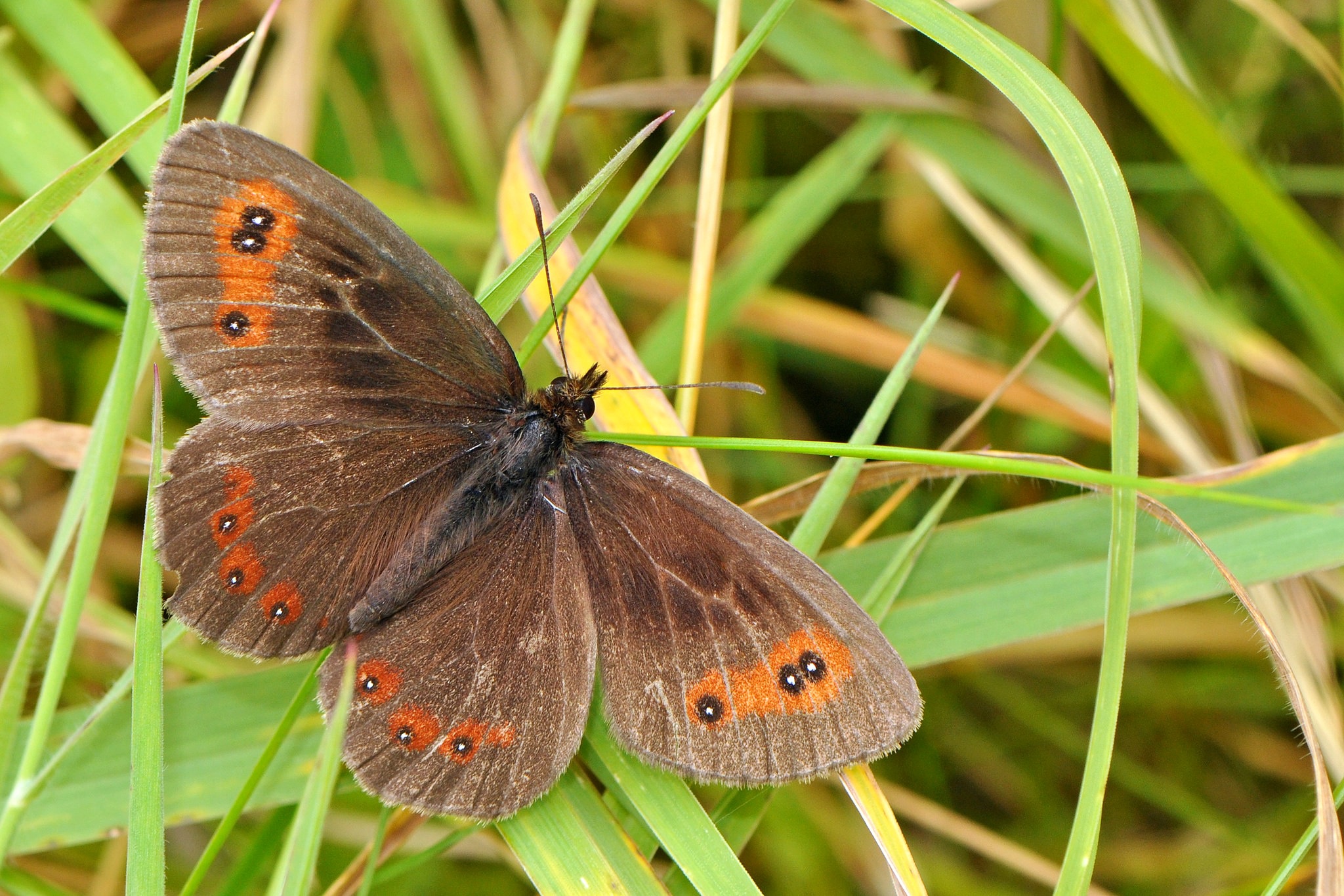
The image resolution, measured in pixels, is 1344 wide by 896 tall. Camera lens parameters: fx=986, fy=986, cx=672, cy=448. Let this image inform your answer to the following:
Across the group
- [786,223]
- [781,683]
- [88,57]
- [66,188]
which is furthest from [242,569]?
[786,223]

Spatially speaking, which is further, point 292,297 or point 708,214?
point 708,214

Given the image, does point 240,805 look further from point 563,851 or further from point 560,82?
point 560,82

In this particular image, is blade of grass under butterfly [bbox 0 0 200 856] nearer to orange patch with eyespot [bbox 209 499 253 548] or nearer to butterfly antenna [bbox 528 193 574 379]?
orange patch with eyespot [bbox 209 499 253 548]

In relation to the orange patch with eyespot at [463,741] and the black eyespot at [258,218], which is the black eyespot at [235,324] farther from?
the orange patch with eyespot at [463,741]

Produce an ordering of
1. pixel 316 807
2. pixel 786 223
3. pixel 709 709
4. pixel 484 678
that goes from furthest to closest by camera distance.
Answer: pixel 786 223 → pixel 484 678 → pixel 709 709 → pixel 316 807

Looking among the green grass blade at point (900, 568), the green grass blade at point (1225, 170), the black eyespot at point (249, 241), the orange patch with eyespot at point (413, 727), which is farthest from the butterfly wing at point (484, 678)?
the green grass blade at point (1225, 170)

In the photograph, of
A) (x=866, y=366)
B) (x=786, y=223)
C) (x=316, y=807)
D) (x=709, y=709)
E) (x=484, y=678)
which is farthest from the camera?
(x=866, y=366)

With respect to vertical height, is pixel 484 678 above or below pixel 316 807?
above

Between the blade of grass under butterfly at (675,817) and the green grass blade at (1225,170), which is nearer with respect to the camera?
the blade of grass under butterfly at (675,817)

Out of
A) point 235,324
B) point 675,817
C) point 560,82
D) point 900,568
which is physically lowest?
point 675,817
